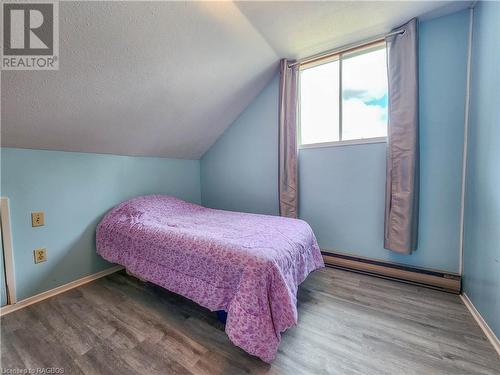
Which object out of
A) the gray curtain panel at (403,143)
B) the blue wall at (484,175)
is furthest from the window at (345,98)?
the blue wall at (484,175)

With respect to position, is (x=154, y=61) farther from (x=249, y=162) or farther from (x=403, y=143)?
(x=403, y=143)

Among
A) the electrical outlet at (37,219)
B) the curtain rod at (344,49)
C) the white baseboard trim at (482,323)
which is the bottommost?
the white baseboard trim at (482,323)

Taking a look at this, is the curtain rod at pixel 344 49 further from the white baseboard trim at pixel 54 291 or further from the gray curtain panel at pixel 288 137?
the white baseboard trim at pixel 54 291

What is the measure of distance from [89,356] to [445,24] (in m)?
3.56

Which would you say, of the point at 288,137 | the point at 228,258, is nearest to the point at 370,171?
the point at 288,137

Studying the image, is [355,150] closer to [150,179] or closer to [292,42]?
[292,42]

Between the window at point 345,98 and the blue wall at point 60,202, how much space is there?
7.38ft

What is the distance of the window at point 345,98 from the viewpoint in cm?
204

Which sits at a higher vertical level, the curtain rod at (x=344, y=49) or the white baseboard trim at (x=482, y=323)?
the curtain rod at (x=344, y=49)

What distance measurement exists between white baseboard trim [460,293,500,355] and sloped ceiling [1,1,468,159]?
235 cm

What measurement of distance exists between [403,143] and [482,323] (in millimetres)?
1391

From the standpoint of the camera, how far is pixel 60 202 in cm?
182

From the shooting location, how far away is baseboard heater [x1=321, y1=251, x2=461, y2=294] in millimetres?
1730

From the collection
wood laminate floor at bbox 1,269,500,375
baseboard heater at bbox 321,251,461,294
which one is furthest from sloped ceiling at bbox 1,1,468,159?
baseboard heater at bbox 321,251,461,294
